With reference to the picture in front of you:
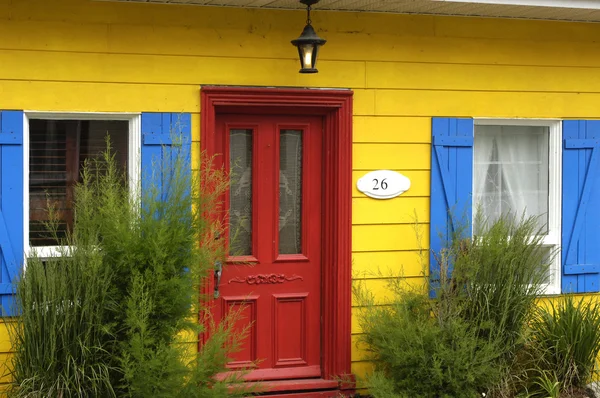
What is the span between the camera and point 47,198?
609cm

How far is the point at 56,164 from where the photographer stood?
20.2ft

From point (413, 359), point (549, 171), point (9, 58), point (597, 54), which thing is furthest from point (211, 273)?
point (597, 54)

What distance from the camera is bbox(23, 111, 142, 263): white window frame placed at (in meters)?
6.02

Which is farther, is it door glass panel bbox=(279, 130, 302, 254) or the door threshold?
door glass panel bbox=(279, 130, 302, 254)

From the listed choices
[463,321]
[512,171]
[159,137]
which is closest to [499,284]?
[463,321]

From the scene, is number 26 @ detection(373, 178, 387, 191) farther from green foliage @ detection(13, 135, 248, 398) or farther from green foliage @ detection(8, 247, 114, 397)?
Result: green foliage @ detection(8, 247, 114, 397)

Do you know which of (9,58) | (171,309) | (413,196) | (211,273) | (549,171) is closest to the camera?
(171,309)

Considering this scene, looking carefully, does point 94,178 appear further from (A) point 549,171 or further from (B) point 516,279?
(A) point 549,171

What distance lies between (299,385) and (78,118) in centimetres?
252

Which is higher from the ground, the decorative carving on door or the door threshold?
the decorative carving on door

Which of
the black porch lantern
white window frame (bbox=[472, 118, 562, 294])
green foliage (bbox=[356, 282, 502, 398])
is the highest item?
the black porch lantern

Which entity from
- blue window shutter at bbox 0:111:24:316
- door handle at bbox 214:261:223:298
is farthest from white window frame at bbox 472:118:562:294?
blue window shutter at bbox 0:111:24:316

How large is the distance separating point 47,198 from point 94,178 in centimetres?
35

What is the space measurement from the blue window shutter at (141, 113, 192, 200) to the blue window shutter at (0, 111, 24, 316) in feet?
2.70
